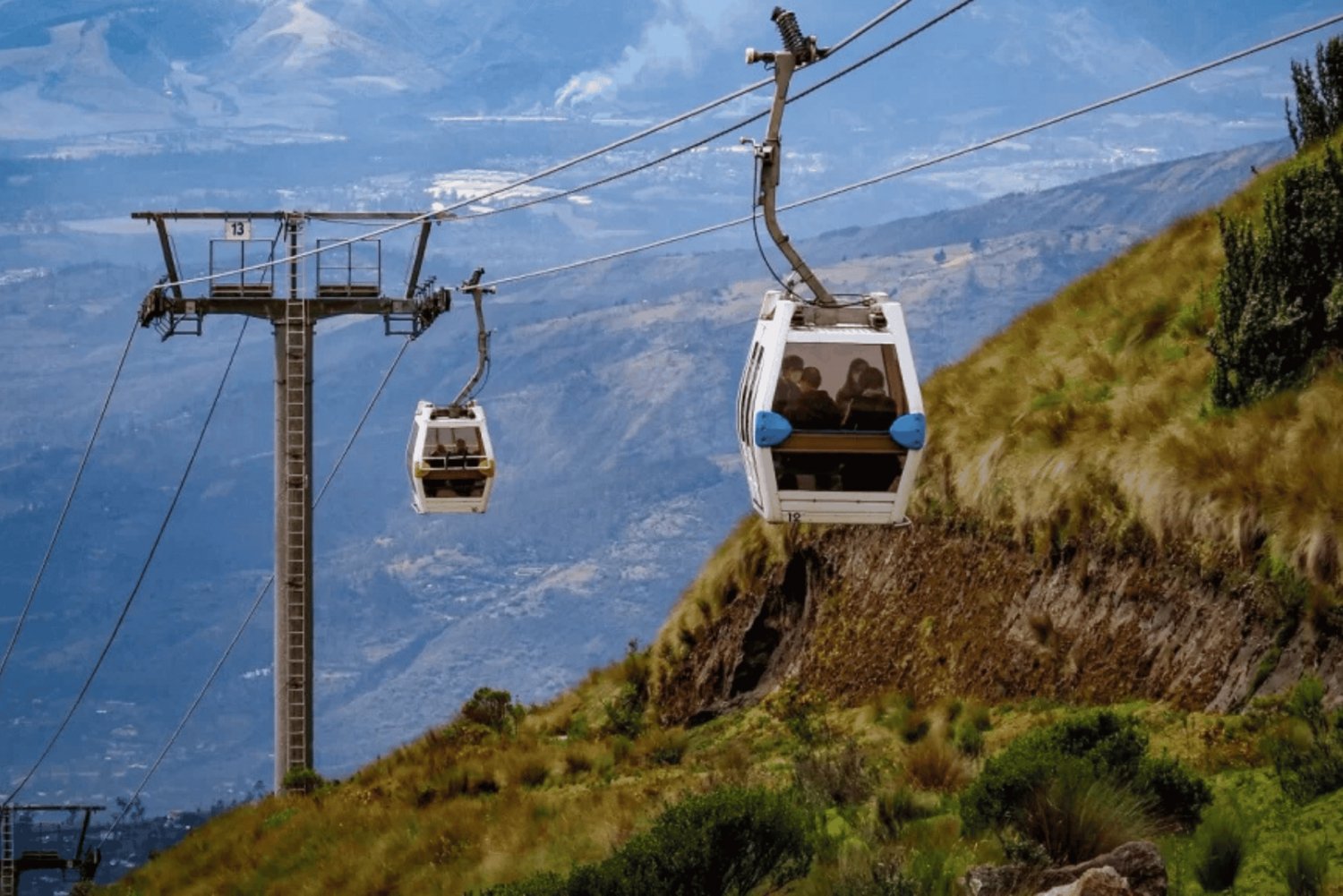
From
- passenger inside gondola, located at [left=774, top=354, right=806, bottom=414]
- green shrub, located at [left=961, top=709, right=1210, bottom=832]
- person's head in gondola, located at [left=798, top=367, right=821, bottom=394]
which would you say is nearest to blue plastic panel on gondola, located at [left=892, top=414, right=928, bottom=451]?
person's head in gondola, located at [left=798, top=367, right=821, bottom=394]

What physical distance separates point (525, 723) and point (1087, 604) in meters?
14.7

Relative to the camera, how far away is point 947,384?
31797 mm

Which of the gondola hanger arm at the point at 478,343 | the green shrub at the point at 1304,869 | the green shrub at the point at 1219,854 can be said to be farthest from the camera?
the gondola hanger arm at the point at 478,343

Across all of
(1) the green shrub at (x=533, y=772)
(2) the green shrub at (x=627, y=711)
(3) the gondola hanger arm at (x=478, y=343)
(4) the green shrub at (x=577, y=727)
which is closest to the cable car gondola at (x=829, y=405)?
(1) the green shrub at (x=533, y=772)

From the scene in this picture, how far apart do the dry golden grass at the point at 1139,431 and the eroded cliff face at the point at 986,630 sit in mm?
463

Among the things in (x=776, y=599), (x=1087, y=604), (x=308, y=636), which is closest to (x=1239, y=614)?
(x=1087, y=604)

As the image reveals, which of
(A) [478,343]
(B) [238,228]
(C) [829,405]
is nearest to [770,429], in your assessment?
(C) [829,405]

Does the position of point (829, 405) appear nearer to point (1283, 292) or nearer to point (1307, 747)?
point (1307, 747)

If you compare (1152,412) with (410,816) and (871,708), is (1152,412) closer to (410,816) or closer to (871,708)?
(871,708)

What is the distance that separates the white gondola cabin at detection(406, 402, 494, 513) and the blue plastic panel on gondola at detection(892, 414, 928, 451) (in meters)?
14.6

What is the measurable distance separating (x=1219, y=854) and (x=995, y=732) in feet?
23.7

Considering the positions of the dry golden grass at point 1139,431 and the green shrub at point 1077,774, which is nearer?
the green shrub at point 1077,774

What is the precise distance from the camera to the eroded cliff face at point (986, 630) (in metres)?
22.5

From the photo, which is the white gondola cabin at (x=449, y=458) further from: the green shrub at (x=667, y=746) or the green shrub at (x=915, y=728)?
the green shrub at (x=915, y=728)
